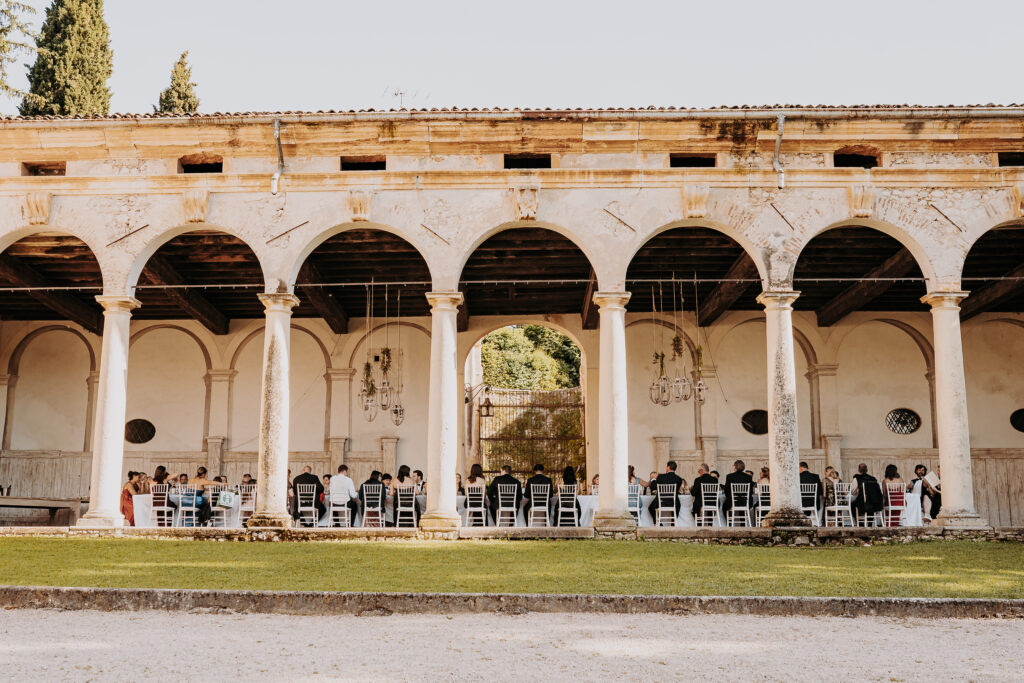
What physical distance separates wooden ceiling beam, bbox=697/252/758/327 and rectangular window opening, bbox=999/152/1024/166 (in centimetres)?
431

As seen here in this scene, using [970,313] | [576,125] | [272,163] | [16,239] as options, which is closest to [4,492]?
[16,239]

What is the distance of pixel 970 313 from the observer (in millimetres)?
20188

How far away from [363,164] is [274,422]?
460cm

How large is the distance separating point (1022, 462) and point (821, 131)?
34.0 feet

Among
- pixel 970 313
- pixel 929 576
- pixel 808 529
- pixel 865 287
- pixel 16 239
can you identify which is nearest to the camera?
pixel 929 576

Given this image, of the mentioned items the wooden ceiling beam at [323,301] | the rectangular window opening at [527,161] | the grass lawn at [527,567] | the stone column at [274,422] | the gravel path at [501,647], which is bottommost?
the gravel path at [501,647]

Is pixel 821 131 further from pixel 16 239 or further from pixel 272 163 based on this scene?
pixel 16 239

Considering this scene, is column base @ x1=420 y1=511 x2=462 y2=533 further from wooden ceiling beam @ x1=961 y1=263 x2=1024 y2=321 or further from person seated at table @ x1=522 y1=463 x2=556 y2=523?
wooden ceiling beam @ x1=961 y1=263 x2=1024 y2=321

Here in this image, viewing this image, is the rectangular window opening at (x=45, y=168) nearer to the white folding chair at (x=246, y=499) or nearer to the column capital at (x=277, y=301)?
the column capital at (x=277, y=301)

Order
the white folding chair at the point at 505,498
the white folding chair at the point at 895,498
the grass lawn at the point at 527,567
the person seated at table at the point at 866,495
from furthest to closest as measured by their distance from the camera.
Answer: the white folding chair at the point at 505,498 < the person seated at table at the point at 866,495 < the white folding chair at the point at 895,498 < the grass lawn at the point at 527,567

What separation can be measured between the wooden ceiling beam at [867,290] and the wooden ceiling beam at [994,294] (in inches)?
69.7

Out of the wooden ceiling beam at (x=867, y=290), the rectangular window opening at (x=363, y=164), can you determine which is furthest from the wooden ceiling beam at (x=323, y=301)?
the wooden ceiling beam at (x=867, y=290)

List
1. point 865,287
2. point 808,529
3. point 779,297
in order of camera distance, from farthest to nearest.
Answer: point 865,287, point 779,297, point 808,529

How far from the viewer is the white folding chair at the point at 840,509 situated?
16422mm
